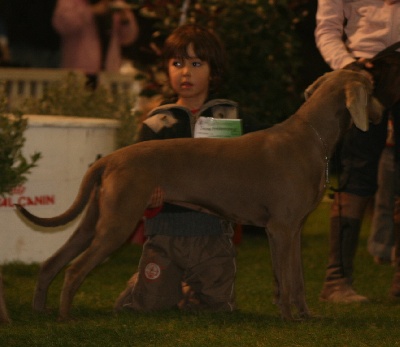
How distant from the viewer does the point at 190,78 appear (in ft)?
16.5

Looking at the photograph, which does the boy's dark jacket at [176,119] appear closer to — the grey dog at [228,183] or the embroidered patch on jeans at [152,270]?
the embroidered patch on jeans at [152,270]

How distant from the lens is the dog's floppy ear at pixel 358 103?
4.43 meters

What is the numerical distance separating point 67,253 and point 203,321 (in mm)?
714

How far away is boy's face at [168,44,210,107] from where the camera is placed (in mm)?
5039

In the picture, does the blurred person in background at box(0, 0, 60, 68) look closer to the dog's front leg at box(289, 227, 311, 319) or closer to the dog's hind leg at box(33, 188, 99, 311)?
the dog's hind leg at box(33, 188, 99, 311)

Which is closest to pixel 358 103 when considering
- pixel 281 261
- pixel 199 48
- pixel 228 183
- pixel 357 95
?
pixel 357 95

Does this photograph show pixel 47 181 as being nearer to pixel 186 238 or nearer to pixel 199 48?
pixel 186 238

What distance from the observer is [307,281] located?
5992 millimetres

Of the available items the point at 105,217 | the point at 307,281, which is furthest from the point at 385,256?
the point at 105,217

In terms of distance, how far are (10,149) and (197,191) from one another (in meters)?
1.58

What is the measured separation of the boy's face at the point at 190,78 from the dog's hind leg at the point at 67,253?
2.90 ft

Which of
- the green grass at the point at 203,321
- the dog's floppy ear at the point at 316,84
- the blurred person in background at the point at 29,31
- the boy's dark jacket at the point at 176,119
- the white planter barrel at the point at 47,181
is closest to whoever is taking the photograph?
the green grass at the point at 203,321

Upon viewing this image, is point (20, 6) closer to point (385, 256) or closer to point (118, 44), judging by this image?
point (118, 44)

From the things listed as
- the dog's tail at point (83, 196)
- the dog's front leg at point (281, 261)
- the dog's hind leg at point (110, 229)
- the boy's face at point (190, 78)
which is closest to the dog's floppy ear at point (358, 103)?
the dog's front leg at point (281, 261)
